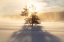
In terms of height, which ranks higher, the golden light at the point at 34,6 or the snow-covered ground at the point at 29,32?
the golden light at the point at 34,6

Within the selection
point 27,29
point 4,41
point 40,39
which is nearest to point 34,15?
point 27,29

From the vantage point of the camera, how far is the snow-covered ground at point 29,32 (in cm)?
135

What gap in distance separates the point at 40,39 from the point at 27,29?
0.62 feet

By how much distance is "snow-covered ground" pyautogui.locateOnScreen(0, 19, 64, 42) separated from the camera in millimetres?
1348

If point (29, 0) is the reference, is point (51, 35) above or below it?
below

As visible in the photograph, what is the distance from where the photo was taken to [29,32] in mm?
1381

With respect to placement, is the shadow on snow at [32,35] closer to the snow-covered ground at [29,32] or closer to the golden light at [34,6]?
the snow-covered ground at [29,32]

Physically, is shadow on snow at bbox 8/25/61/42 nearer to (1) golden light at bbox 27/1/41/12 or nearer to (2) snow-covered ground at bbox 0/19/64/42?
(2) snow-covered ground at bbox 0/19/64/42

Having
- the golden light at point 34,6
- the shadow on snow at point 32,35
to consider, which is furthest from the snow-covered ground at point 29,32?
the golden light at point 34,6

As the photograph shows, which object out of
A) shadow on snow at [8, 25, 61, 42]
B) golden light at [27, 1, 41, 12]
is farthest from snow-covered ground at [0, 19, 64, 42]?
golden light at [27, 1, 41, 12]

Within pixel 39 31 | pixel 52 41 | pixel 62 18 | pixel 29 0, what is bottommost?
pixel 52 41

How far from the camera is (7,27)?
140 centimetres

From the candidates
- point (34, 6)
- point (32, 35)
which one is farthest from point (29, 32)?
point (34, 6)

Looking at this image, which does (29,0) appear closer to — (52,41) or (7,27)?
(7,27)
